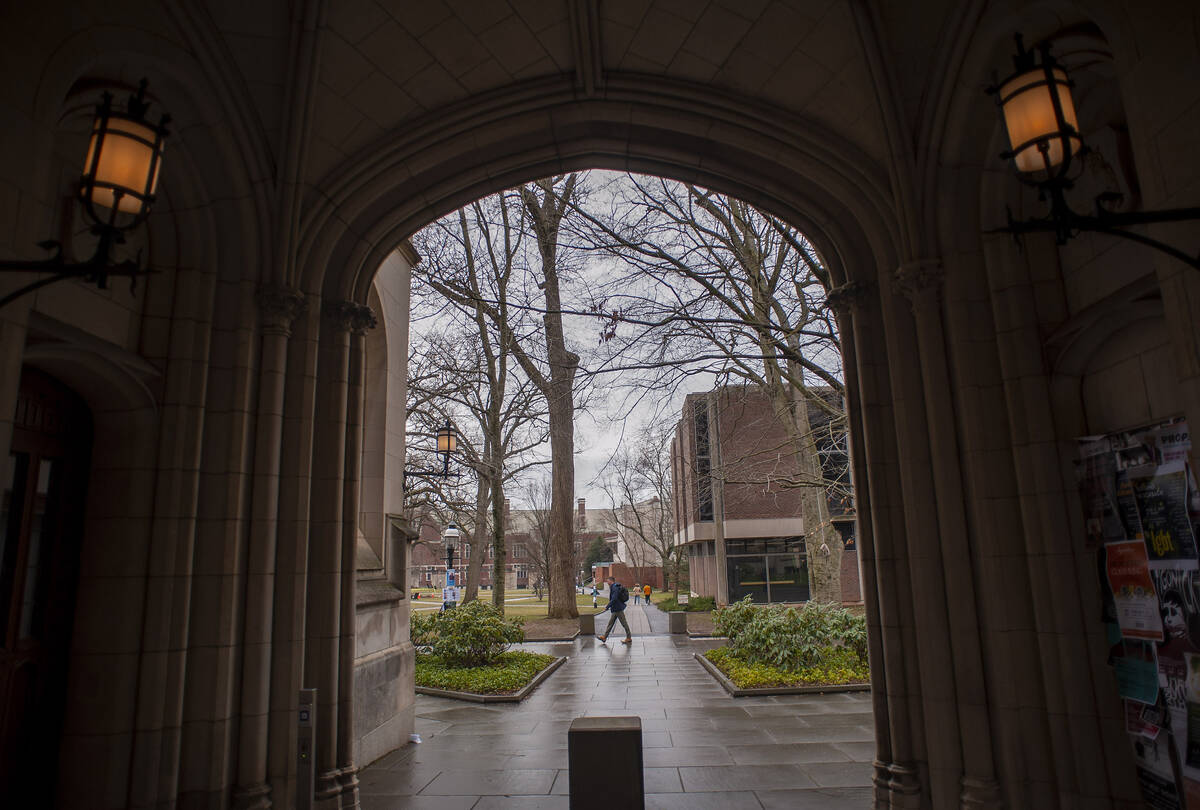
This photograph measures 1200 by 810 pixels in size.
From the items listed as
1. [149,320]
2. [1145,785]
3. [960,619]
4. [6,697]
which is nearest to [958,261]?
[960,619]

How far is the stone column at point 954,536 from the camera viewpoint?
4938mm

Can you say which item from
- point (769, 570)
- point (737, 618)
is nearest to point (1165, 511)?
point (737, 618)

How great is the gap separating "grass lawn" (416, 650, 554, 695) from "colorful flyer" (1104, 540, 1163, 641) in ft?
27.8

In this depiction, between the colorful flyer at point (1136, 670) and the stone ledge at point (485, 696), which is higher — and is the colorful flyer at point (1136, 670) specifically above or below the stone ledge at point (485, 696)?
above

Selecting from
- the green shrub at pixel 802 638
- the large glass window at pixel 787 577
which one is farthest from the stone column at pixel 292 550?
the large glass window at pixel 787 577

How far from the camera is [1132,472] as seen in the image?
4.22 metres

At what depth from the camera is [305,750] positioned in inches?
193

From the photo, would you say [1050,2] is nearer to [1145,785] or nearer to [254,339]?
[1145,785]

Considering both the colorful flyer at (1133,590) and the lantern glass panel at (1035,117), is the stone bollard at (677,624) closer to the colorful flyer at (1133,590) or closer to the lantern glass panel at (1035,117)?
the colorful flyer at (1133,590)

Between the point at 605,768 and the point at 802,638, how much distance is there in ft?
26.0

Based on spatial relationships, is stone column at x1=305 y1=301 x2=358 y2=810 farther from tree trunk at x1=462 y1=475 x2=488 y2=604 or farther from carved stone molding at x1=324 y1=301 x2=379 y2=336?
tree trunk at x1=462 y1=475 x2=488 y2=604

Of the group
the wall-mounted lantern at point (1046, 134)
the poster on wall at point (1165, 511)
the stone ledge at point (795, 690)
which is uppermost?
the wall-mounted lantern at point (1046, 134)

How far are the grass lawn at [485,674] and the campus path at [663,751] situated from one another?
0.37 meters

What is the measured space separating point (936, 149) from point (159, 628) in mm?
6877
